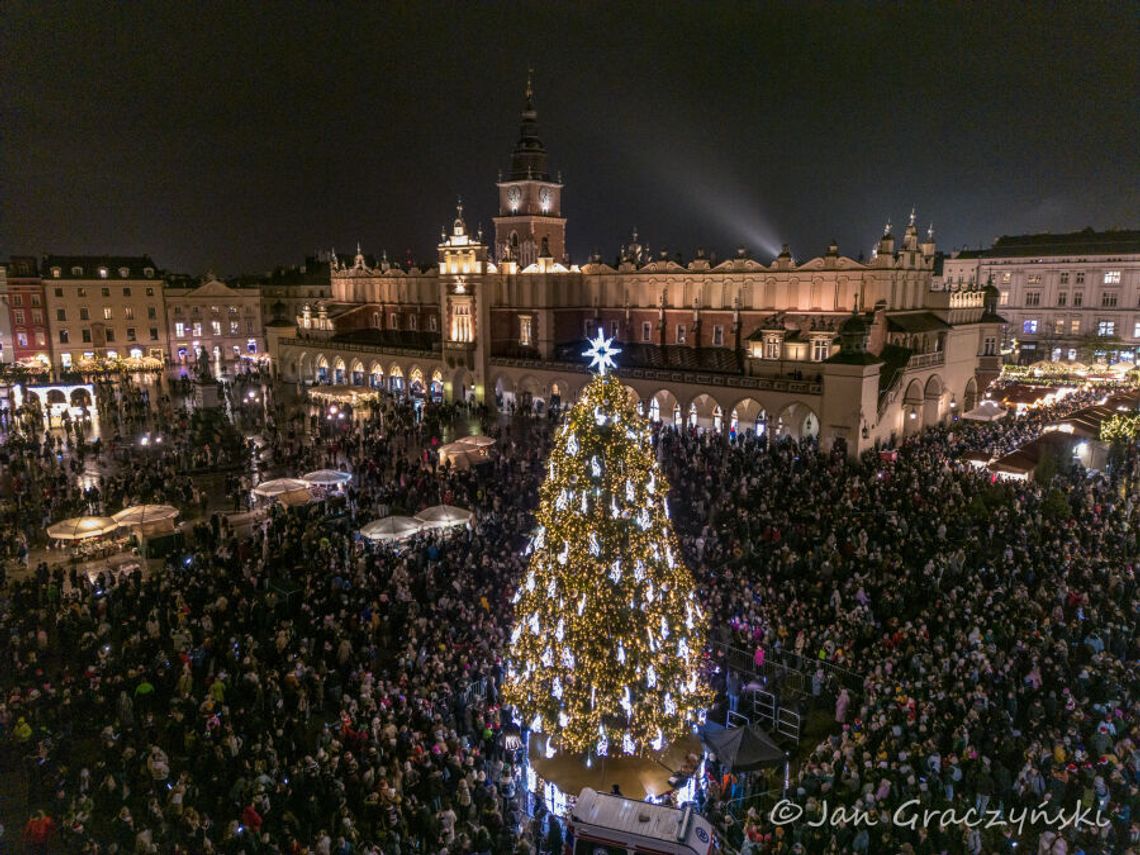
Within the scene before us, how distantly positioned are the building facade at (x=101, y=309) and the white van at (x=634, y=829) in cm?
6255

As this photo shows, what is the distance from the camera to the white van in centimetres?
820

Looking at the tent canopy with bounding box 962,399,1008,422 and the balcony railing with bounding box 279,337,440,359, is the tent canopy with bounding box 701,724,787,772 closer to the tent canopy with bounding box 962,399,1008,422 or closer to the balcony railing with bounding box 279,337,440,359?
the tent canopy with bounding box 962,399,1008,422

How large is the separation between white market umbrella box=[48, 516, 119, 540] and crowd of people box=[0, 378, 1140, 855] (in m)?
1.60

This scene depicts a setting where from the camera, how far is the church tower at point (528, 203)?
172 feet

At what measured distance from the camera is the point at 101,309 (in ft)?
204

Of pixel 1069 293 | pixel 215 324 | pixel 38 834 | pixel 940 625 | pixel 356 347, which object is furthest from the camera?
pixel 215 324

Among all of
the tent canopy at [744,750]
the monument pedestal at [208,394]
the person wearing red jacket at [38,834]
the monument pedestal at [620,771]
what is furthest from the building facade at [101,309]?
the tent canopy at [744,750]

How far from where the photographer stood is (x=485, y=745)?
1234 centimetres

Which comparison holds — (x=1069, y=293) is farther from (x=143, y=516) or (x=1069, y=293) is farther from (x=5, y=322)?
(x=5, y=322)

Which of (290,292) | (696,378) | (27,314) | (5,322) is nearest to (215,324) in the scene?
(290,292)

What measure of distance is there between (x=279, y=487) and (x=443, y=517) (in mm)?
6208

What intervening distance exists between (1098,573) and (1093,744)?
6418mm

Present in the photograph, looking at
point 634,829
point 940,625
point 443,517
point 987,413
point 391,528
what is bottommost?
point 940,625

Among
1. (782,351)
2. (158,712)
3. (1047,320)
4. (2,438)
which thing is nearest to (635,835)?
(158,712)
